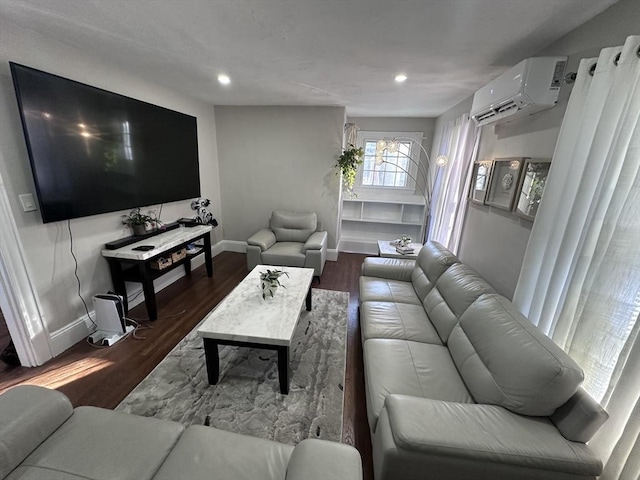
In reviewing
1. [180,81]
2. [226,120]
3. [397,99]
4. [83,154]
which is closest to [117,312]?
[83,154]

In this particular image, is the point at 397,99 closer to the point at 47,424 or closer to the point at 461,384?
the point at 461,384

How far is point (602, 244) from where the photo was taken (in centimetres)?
120

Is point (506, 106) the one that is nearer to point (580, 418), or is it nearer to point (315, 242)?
point (580, 418)

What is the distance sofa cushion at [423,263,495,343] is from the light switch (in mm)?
3161

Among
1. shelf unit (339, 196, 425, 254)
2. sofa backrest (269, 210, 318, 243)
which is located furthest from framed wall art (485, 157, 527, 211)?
sofa backrest (269, 210, 318, 243)

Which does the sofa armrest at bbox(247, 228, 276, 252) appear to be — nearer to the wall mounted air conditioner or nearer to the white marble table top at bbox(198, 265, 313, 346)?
the white marble table top at bbox(198, 265, 313, 346)

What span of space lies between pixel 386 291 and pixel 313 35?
2.16 metres

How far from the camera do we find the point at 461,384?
1.49 meters

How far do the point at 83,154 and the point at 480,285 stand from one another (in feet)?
10.9

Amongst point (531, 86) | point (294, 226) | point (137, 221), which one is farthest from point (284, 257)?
point (531, 86)

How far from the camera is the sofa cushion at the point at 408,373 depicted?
1.39 m

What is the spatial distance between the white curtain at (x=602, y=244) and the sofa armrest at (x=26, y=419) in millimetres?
2359

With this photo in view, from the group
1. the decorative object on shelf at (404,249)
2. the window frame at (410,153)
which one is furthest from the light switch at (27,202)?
the window frame at (410,153)

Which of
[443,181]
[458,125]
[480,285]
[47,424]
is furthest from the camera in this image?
[443,181]
